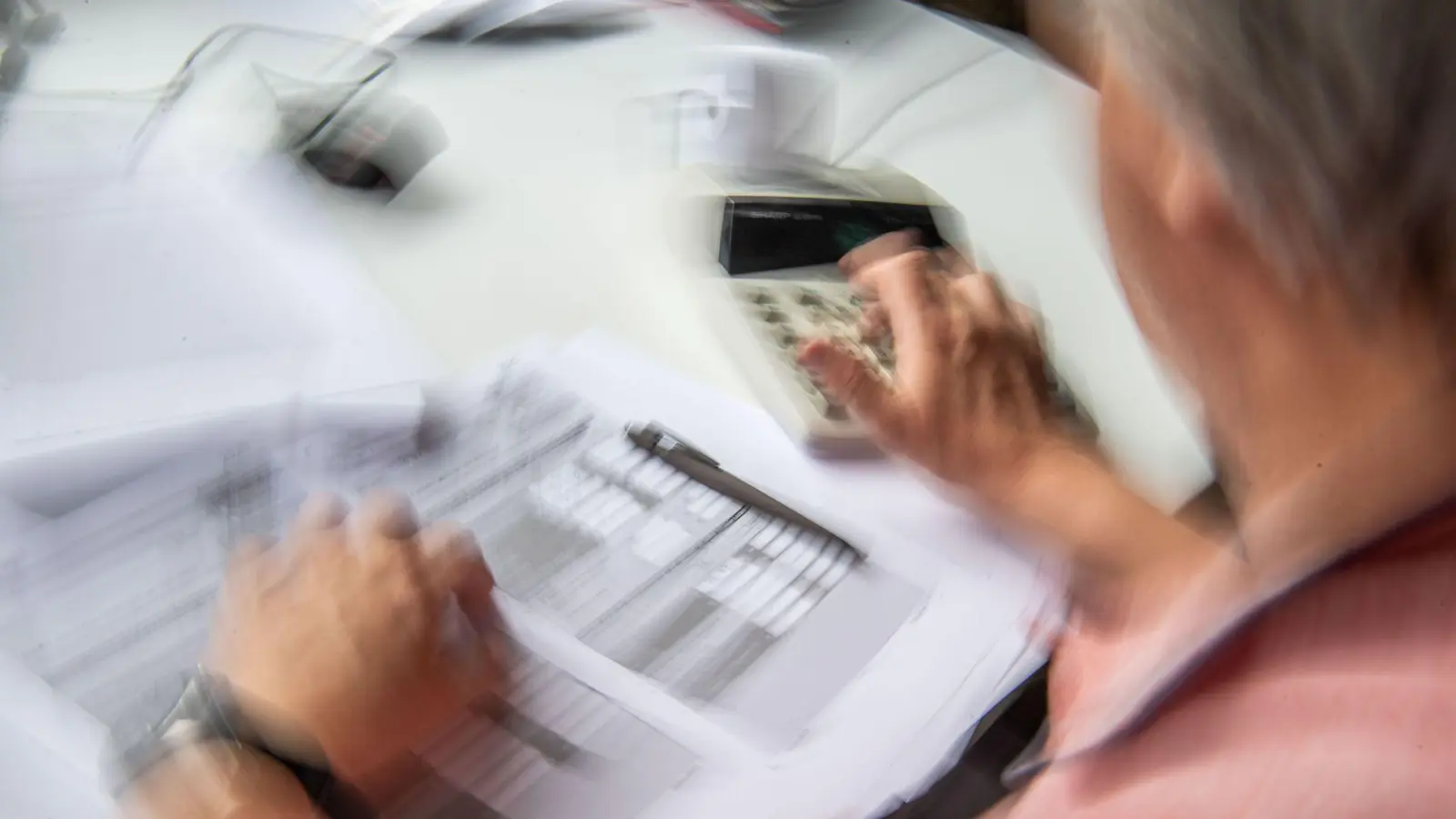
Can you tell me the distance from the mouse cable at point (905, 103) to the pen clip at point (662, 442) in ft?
0.97

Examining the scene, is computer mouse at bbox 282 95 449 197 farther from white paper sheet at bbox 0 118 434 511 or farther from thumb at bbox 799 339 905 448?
thumb at bbox 799 339 905 448

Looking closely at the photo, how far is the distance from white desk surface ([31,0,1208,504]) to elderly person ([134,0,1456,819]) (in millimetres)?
92

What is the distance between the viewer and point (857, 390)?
52 cm

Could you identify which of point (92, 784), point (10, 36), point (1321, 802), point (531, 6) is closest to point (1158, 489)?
point (1321, 802)

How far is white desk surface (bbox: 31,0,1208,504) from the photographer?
0.57m

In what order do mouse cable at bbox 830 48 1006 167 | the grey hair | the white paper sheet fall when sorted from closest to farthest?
1. the grey hair
2. the white paper sheet
3. mouse cable at bbox 830 48 1006 167

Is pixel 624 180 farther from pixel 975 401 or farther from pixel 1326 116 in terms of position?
pixel 1326 116

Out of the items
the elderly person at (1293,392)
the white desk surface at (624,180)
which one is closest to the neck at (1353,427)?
the elderly person at (1293,392)

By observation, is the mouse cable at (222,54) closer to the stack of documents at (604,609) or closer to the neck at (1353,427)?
the stack of documents at (604,609)

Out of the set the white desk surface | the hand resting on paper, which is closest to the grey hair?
the white desk surface

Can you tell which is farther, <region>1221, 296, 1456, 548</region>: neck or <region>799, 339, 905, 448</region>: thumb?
<region>799, 339, 905, 448</region>: thumb

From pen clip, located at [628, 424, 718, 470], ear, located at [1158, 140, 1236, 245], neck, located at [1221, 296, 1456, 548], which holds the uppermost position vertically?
ear, located at [1158, 140, 1236, 245]

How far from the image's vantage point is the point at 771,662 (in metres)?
0.43

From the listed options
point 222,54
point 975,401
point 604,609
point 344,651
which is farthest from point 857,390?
point 222,54
